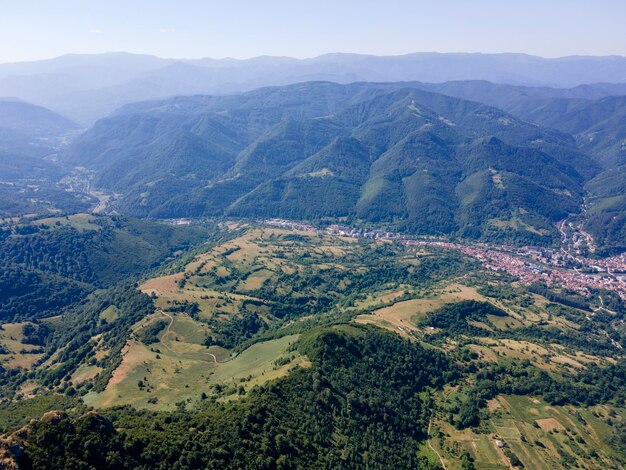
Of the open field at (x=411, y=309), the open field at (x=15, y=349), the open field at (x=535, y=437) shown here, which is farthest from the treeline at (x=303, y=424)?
the open field at (x=15, y=349)

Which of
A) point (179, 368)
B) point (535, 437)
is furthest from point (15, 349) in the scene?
point (535, 437)

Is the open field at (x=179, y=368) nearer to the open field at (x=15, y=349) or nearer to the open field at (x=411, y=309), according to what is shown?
the open field at (x=15, y=349)

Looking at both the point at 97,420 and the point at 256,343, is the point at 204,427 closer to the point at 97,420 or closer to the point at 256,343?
the point at 97,420

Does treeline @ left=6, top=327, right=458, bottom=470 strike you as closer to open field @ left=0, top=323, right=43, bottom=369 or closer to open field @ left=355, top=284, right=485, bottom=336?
open field @ left=355, top=284, right=485, bottom=336

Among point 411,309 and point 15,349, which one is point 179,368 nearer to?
point 15,349

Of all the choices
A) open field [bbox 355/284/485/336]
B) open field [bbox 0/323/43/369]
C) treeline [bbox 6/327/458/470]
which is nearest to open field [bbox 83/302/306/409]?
treeline [bbox 6/327/458/470]

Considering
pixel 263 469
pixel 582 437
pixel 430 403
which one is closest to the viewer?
pixel 263 469

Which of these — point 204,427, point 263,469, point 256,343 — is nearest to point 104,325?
point 256,343

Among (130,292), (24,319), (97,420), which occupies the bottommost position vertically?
(24,319)

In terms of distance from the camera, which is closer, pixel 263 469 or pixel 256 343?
pixel 263 469

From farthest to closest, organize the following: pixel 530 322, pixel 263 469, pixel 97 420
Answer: pixel 530 322, pixel 263 469, pixel 97 420

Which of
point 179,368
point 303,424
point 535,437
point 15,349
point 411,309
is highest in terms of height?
point 303,424
